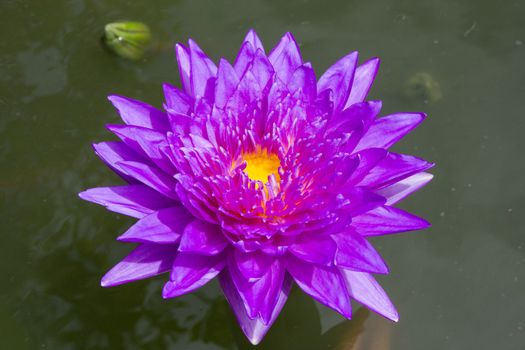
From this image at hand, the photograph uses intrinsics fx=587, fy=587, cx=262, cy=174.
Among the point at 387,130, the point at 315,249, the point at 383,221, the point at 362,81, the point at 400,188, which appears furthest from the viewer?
the point at 362,81

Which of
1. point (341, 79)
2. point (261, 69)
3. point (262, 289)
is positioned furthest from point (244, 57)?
point (262, 289)

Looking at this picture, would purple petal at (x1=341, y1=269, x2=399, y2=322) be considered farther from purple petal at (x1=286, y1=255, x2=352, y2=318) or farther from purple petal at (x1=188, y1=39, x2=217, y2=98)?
purple petal at (x1=188, y1=39, x2=217, y2=98)

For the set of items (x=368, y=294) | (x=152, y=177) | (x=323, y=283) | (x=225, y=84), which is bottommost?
(x=368, y=294)

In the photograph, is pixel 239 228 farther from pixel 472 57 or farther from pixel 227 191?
pixel 472 57

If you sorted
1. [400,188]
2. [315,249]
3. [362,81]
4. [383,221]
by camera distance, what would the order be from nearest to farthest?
[315,249], [383,221], [400,188], [362,81]

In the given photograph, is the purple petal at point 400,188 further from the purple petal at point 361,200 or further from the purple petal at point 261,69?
the purple petal at point 261,69

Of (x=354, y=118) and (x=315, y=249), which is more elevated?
(x=354, y=118)

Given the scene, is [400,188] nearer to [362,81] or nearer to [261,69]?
[362,81]
